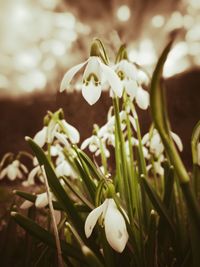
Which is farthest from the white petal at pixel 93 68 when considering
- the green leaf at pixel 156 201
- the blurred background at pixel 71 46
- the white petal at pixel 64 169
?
the blurred background at pixel 71 46

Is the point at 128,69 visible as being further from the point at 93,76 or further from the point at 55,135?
the point at 55,135

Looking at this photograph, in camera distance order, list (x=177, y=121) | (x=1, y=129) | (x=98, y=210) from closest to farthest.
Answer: (x=98, y=210)
(x=177, y=121)
(x=1, y=129)

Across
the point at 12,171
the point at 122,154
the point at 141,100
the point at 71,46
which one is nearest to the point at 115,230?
the point at 122,154

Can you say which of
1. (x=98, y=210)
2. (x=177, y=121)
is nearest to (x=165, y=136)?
(x=98, y=210)

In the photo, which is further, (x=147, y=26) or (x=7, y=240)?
(x=147, y=26)

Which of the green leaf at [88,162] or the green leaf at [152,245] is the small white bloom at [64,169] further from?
the green leaf at [152,245]

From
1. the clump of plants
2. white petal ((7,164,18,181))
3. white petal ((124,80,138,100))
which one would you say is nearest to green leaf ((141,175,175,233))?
the clump of plants

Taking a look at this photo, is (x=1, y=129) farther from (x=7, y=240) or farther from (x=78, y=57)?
(x=7, y=240)

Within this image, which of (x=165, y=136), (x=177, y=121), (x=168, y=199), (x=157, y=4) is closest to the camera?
(x=165, y=136)
